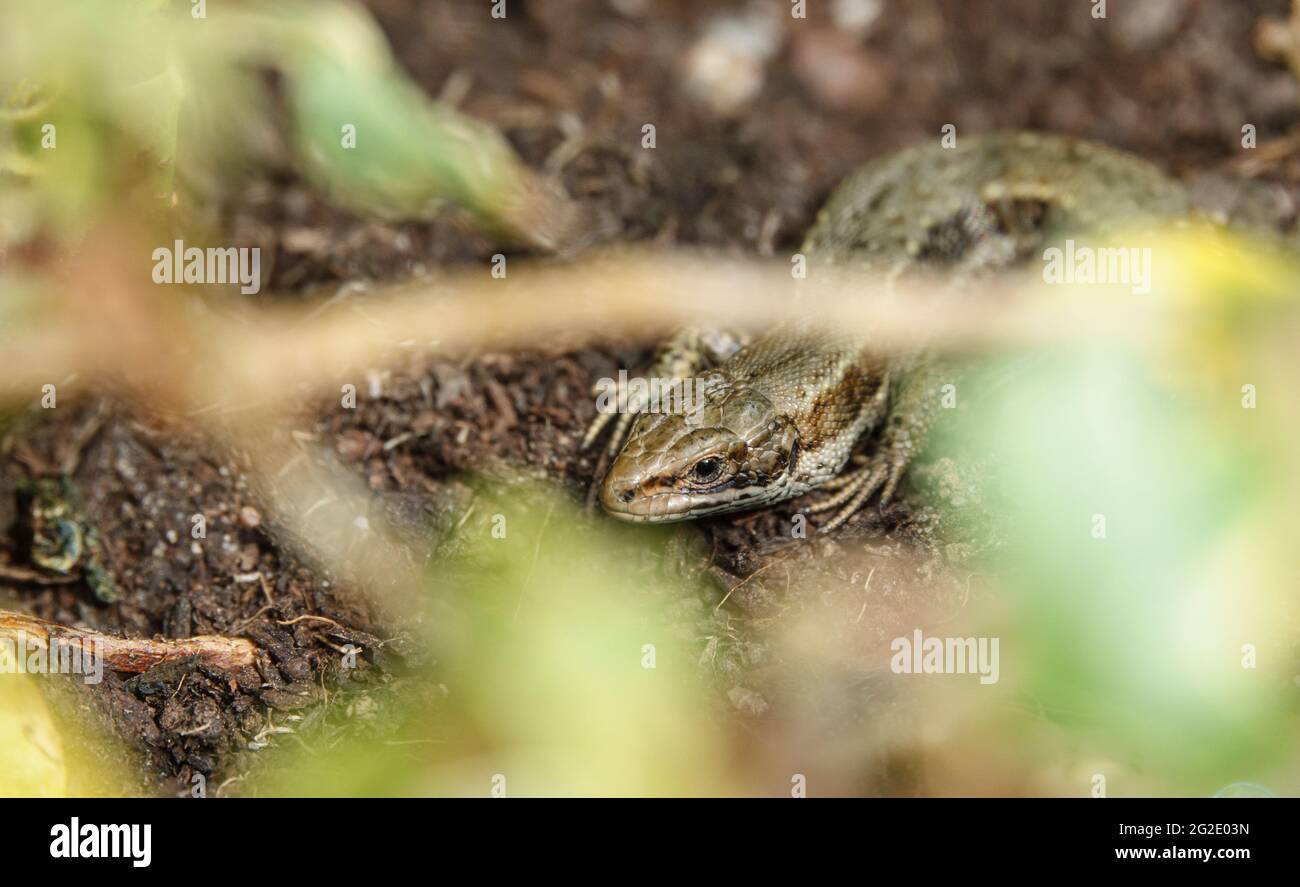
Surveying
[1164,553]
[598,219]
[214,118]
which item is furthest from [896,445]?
[214,118]

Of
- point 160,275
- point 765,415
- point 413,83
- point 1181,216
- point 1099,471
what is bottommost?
point 1099,471

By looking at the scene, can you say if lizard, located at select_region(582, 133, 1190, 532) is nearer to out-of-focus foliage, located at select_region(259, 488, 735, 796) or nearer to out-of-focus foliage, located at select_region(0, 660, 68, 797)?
out-of-focus foliage, located at select_region(259, 488, 735, 796)

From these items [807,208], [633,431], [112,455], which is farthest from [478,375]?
[807,208]

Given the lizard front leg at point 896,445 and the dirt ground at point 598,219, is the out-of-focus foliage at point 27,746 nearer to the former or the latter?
the dirt ground at point 598,219

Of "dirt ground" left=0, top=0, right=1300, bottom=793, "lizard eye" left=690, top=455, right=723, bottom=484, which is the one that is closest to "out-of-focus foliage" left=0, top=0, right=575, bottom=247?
"dirt ground" left=0, top=0, right=1300, bottom=793

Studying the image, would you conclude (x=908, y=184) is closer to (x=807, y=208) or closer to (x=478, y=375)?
(x=807, y=208)

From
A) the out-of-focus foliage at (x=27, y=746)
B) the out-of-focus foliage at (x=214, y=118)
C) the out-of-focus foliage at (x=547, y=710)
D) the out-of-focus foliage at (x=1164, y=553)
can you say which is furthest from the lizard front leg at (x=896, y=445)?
the out-of-focus foliage at (x=27, y=746)

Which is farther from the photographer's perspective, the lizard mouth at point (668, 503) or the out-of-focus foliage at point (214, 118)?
the lizard mouth at point (668, 503)
